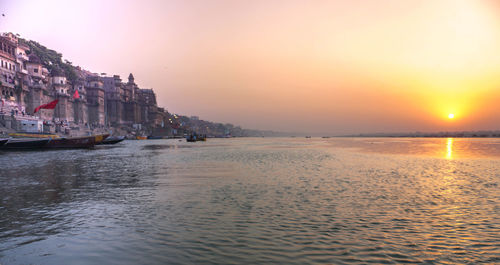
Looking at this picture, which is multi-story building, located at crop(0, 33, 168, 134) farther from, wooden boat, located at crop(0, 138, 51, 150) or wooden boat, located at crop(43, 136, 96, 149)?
wooden boat, located at crop(0, 138, 51, 150)

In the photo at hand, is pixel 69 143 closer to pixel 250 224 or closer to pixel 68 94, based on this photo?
pixel 250 224

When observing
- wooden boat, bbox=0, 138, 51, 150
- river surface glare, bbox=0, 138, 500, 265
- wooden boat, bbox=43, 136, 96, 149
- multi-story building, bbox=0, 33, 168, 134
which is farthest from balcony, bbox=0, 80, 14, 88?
river surface glare, bbox=0, 138, 500, 265

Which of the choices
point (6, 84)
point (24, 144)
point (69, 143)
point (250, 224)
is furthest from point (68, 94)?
point (250, 224)

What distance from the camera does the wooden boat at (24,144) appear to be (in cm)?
4597

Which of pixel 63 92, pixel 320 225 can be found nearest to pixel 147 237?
pixel 320 225

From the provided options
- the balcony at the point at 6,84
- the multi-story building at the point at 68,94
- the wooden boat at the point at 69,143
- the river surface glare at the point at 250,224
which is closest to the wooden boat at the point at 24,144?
the wooden boat at the point at 69,143

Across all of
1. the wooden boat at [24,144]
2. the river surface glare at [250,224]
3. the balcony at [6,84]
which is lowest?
the river surface glare at [250,224]

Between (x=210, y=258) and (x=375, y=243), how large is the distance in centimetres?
366

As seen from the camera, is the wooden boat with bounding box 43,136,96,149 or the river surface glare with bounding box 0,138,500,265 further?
the wooden boat with bounding box 43,136,96,149

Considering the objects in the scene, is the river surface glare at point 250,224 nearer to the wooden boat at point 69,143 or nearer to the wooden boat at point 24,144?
the wooden boat at point 24,144

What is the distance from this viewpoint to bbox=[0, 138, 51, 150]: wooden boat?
46.0 meters

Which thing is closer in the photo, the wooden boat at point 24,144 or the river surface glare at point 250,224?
the river surface glare at point 250,224

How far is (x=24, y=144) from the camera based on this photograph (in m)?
46.9

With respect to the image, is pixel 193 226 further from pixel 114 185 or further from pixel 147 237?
pixel 114 185
